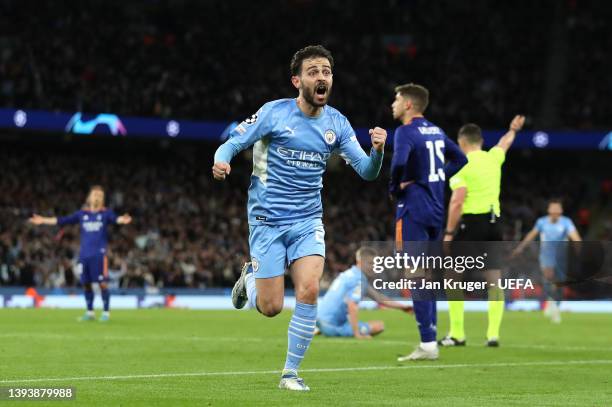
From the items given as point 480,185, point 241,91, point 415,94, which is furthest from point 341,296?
point 241,91

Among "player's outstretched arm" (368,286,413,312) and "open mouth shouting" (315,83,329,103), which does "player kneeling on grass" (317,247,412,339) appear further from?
"open mouth shouting" (315,83,329,103)

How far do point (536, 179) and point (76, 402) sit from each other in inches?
1460

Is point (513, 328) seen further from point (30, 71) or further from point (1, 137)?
point (1, 137)

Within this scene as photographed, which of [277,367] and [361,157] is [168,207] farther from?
[361,157]

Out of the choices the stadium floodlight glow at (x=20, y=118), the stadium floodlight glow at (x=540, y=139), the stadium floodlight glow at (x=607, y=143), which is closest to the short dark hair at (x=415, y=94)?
the stadium floodlight glow at (x=20, y=118)

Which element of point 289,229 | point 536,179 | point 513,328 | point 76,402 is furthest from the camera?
point 536,179

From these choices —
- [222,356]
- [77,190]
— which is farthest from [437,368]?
[77,190]

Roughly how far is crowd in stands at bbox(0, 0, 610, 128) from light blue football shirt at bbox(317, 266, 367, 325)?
21.1 metres

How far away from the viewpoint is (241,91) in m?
38.8

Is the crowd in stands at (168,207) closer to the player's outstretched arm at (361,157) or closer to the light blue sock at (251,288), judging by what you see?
the light blue sock at (251,288)

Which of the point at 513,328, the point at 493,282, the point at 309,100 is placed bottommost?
the point at 513,328

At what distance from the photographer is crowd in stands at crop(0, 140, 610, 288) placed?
31734mm

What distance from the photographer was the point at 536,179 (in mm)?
43062

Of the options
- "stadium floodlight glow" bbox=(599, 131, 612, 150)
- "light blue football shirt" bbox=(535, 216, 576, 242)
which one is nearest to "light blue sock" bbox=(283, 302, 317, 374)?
"light blue football shirt" bbox=(535, 216, 576, 242)
